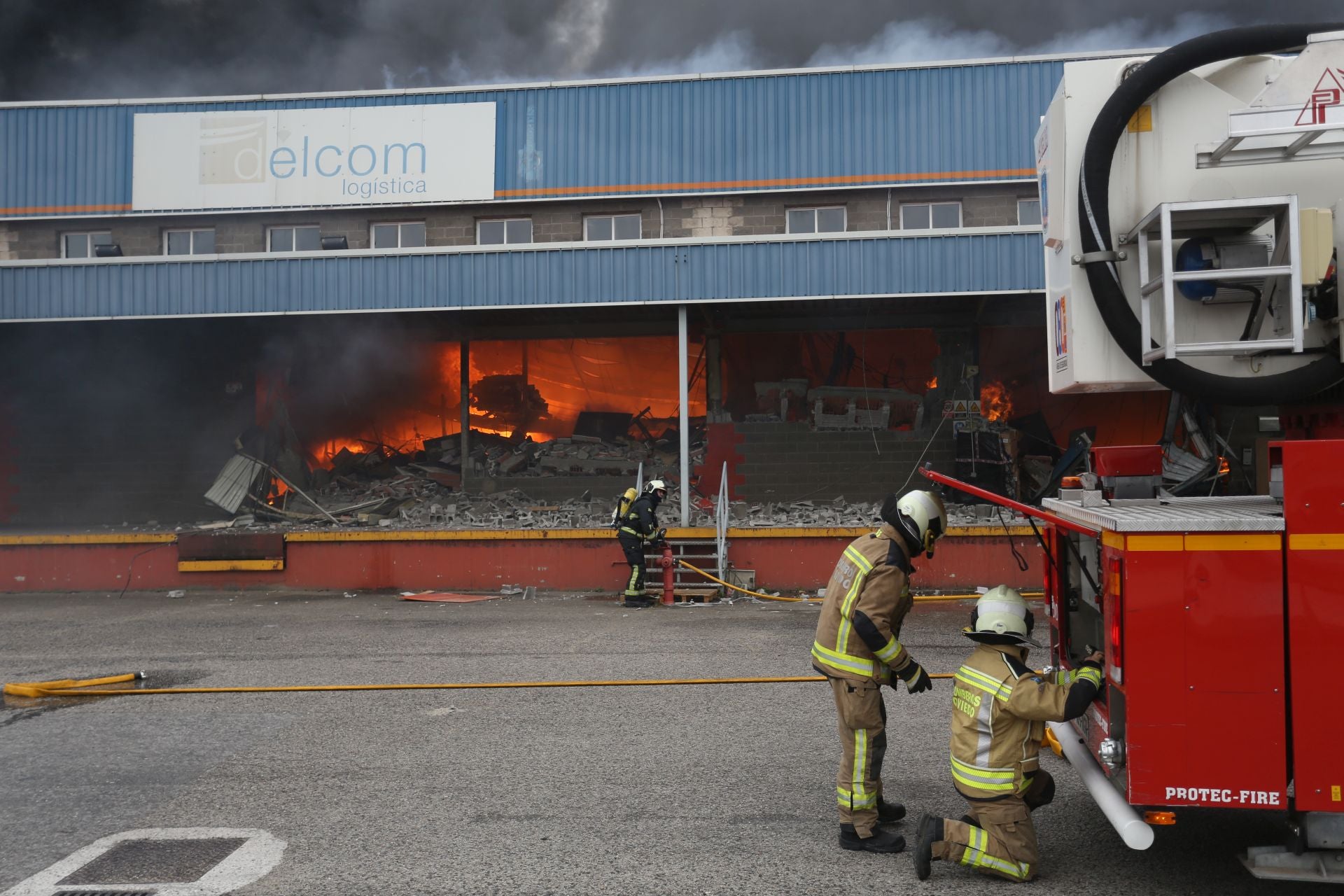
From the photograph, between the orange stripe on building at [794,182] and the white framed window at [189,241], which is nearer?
the orange stripe on building at [794,182]

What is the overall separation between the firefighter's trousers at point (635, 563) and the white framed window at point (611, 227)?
7.73 m

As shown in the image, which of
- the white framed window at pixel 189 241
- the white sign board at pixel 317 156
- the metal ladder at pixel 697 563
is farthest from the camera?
the white framed window at pixel 189 241

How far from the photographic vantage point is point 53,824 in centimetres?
468

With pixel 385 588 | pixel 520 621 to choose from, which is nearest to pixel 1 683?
pixel 520 621

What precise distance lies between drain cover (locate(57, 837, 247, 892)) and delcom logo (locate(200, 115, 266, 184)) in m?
16.1

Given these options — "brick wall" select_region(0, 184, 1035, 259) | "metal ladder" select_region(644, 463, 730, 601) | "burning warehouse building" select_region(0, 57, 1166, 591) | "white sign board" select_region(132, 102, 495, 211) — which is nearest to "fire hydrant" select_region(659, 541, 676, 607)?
"metal ladder" select_region(644, 463, 730, 601)

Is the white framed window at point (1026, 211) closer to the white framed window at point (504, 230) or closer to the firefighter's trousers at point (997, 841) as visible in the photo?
the white framed window at point (504, 230)

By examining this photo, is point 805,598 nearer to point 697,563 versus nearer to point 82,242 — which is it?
point 697,563

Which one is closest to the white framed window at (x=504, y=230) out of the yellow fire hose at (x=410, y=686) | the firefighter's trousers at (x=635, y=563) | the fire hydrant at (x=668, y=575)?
the firefighter's trousers at (x=635, y=563)

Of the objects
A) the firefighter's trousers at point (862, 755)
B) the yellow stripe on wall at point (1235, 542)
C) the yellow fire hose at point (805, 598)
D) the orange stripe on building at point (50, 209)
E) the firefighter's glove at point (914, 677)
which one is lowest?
the yellow fire hose at point (805, 598)

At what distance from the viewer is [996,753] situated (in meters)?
3.79

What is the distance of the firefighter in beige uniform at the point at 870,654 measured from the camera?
4164 mm

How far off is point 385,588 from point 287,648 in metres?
4.18

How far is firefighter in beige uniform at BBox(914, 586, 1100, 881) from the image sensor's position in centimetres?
379
